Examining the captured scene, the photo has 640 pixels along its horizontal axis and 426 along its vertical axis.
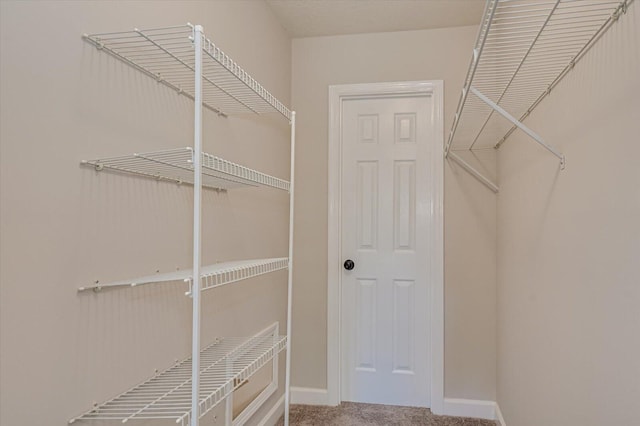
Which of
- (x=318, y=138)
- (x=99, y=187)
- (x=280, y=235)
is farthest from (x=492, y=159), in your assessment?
(x=99, y=187)

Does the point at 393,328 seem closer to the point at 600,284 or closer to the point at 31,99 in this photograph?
the point at 600,284

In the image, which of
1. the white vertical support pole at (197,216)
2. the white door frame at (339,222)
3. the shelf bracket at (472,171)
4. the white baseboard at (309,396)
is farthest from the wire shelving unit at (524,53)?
the white baseboard at (309,396)

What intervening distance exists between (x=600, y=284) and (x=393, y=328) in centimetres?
180

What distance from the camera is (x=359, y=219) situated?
2.83 m

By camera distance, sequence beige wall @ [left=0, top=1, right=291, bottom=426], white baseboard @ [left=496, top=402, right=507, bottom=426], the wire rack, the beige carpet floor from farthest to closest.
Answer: the beige carpet floor
white baseboard @ [left=496, top=402, right=507, bottom=426]
the wire rack
beige wall @ [left=0, top=1, right=291, bottom=426]

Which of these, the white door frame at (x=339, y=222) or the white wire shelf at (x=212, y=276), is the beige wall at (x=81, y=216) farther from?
the white door frame at (x=339, y=222)

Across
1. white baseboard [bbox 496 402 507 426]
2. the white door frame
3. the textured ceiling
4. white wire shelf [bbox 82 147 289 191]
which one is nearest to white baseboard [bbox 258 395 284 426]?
the white door frame

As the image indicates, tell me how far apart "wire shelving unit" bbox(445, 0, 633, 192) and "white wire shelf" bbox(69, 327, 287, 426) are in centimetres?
125

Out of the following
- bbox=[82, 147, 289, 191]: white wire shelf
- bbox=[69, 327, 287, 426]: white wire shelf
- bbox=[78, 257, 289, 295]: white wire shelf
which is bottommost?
bbox=[69, 327, 287, 426]: white wire shelf

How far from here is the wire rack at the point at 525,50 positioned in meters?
1.02

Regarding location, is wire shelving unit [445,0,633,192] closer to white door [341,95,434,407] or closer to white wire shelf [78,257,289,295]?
white door [341,95,434,407]

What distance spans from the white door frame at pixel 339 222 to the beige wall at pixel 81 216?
3.90ft

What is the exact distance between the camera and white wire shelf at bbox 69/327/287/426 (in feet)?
3.73

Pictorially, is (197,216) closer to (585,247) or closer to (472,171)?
(585,247)
